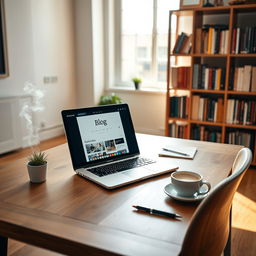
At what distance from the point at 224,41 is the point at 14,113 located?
8.39 feet

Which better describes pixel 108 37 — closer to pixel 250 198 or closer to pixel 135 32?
pixel 135 32

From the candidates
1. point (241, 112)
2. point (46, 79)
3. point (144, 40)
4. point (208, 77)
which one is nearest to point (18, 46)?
point (46, 79)

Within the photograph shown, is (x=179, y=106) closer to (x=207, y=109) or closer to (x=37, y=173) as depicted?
(x=207, y=109)

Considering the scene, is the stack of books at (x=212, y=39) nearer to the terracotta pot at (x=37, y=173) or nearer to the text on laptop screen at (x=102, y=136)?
the text on laptop screen at (x=102, y=136)

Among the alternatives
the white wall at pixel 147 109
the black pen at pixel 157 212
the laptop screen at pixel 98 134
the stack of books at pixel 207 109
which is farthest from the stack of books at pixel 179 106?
the black pen at pixel 157 212

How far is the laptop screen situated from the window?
3332mm

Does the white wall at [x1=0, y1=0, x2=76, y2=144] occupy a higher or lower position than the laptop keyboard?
higher

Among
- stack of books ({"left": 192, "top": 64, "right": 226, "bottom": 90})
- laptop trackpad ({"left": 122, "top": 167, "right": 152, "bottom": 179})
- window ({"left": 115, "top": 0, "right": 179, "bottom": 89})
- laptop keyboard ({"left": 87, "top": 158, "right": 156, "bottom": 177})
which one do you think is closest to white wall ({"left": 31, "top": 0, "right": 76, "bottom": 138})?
window ({"left": 115, "top": 0, "right": 179, "bottom": 89})

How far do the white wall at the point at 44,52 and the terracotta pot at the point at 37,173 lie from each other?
284cm

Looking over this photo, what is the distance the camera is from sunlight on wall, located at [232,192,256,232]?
7.65 feet

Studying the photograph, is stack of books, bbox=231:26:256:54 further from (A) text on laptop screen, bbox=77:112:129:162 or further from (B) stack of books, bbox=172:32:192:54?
(A) text on laptop screen, bbox=77:112:129:162

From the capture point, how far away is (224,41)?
3.50m

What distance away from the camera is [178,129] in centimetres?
397

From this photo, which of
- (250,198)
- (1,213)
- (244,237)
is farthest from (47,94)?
(1,213)
